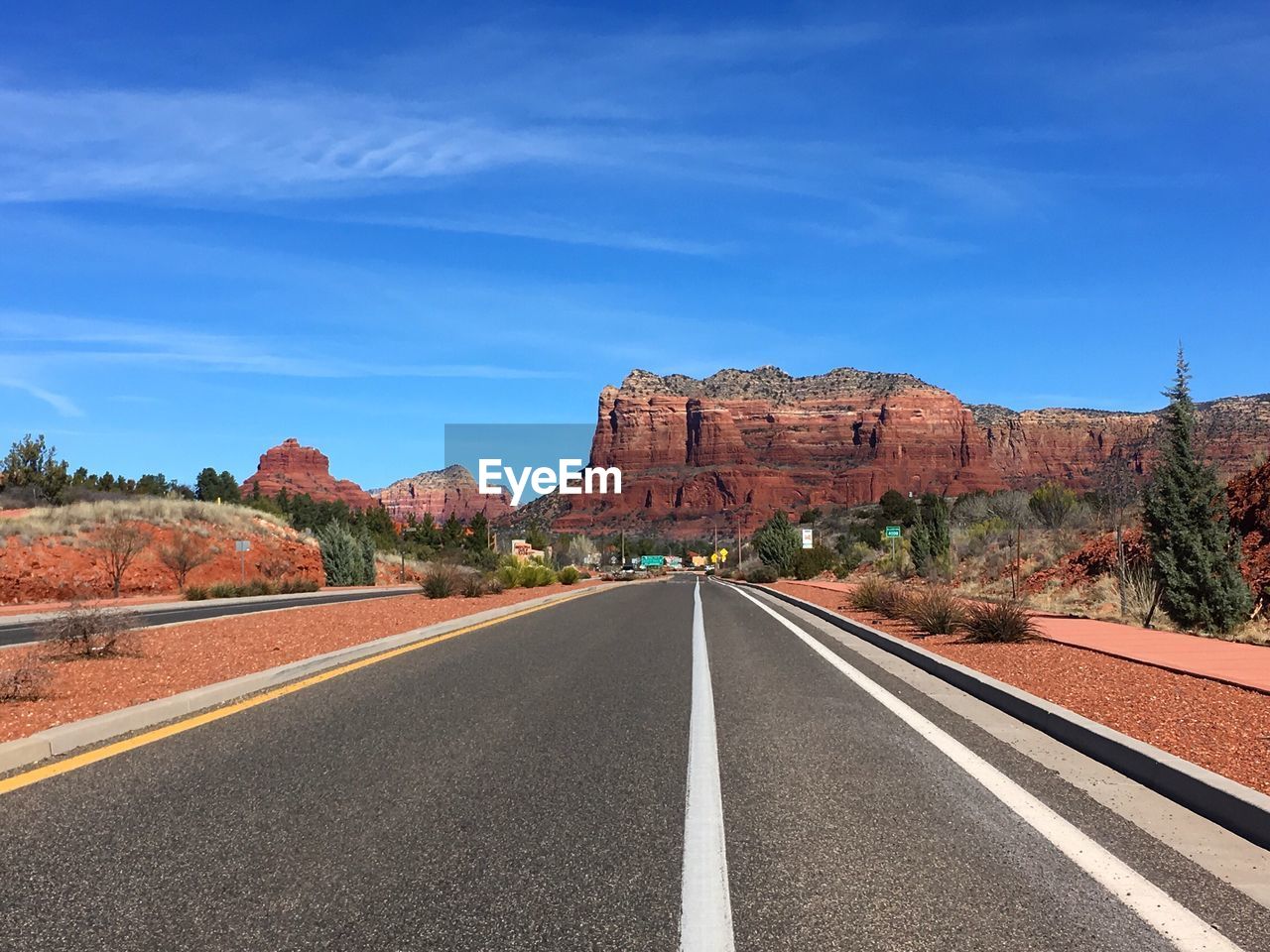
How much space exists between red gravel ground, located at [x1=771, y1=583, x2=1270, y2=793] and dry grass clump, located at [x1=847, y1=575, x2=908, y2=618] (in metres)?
7.21

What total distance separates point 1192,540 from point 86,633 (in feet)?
56.5

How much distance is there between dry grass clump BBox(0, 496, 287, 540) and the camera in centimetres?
3953

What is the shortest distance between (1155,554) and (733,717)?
12.3 m

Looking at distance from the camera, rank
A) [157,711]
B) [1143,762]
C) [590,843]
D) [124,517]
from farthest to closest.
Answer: [124,517], [157,711], [1143,762], [590,843]

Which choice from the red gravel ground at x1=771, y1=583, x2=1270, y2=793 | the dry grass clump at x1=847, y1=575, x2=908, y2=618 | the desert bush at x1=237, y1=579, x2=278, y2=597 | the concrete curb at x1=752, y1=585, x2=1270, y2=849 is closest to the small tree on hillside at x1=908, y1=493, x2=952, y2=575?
the dry grass clump at x1=847, y1=575, x2=908, y2=618

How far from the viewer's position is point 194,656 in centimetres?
1186

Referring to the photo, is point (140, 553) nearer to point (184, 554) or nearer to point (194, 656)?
point (184, 554)

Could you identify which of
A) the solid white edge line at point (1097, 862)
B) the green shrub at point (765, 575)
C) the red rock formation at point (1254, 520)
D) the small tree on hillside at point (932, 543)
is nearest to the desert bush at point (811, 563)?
the green shrub at point (765, 575)

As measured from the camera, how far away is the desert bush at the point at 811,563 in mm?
A: 59281

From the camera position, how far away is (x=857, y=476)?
534ft

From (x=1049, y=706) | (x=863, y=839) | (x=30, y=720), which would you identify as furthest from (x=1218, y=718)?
(x=30, y=720)

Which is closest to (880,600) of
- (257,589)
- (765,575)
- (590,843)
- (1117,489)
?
(1117,489)

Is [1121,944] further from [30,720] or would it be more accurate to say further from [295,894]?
[30,720]

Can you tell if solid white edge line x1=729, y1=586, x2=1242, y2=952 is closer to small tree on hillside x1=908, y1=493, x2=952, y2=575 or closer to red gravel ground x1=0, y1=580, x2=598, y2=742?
red gravel ground x1=0, y1=580, x2=598, y2=742
